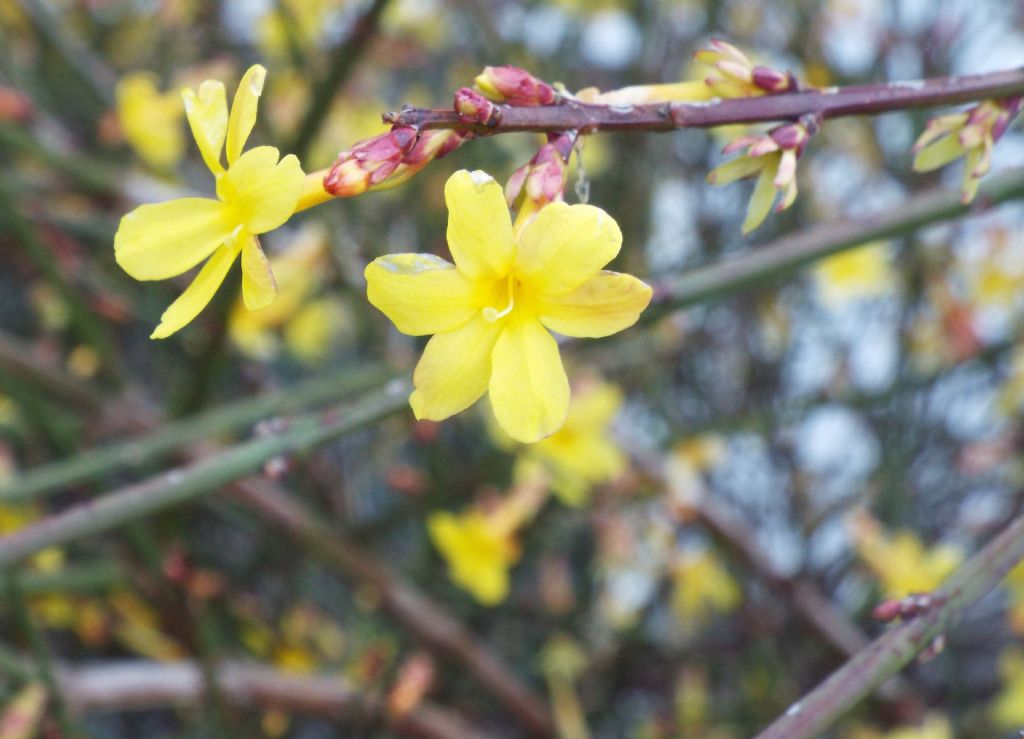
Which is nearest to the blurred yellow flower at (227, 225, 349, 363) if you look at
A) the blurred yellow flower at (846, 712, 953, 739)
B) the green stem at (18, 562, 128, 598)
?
the green stem at (18, 562, 128, 598)

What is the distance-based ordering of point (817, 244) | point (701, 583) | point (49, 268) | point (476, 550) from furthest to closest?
point (701, 583)
point (476, 550)
point (49, 268)
point (817, 244)

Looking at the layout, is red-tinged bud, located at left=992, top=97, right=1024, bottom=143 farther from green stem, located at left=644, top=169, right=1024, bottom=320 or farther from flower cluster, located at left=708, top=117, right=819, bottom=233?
green stem, located at left=644, top=169, right=1024, bottom=320

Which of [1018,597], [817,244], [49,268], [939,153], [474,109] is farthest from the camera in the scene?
[1018,597]

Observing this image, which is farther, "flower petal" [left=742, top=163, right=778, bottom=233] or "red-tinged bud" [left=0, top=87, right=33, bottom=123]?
"red-tinged bud" [left=0, top=87, right=33, bottom=123]

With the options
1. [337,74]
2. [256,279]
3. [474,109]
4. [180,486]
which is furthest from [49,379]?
[474,109]

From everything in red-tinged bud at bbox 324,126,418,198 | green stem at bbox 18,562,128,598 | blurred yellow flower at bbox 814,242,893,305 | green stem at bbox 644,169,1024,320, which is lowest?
red-tinged bud at bbox 324,126,418,198

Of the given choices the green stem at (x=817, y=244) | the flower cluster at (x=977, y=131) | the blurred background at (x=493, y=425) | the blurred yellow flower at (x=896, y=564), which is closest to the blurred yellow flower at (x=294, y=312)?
the blurred background at (x=493, y=425)

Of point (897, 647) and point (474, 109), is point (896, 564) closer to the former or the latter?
point (897, 647)

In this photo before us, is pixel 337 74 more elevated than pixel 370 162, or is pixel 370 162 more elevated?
pixel 337 74
